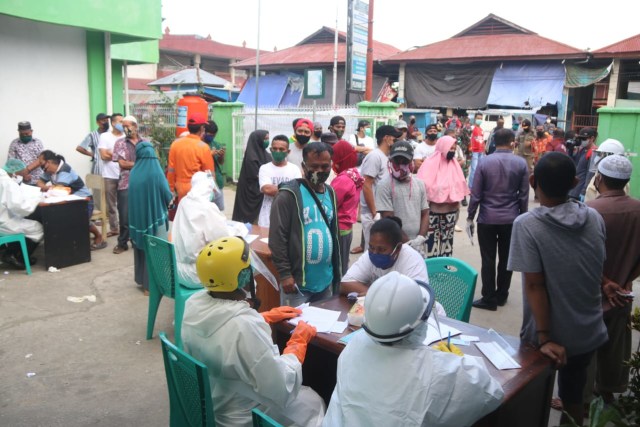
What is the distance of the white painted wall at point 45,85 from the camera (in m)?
8.31

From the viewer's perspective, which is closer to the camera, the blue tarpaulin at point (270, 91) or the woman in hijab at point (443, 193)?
the woman in hijab at point (443, 193)

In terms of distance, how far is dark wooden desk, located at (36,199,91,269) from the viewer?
635 centimetres

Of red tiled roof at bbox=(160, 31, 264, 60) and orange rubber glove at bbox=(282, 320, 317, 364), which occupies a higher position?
red tiled roof at bbox=(160, 31, 264, 60)

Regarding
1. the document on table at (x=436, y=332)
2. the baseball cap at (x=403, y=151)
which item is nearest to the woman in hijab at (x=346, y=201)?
the baseball cap at (x=403, y=151)

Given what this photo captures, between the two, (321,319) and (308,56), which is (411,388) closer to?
(321,319)

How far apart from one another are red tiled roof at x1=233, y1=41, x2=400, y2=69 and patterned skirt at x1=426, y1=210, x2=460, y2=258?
1737cm

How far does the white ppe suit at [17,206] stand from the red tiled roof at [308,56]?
56.5 ft

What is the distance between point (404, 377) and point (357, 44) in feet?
42.6

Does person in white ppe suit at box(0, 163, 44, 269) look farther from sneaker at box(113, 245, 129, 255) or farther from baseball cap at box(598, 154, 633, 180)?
baseball cap at box(598, 154, 633, 180)

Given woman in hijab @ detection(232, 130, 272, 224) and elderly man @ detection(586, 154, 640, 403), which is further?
woman in hijab @ detection(232, 130, 272, 224)

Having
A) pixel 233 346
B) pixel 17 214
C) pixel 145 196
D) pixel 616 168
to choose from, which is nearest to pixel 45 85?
pixel 17 214

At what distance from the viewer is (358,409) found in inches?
74.7

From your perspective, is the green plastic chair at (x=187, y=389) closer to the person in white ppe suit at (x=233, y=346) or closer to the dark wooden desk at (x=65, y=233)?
the person in white ppe suit at (x=233, y=346)

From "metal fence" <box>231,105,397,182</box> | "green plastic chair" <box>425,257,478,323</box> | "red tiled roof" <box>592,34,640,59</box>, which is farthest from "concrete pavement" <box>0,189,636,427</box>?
"red tiled roof" <box>592,34,640,59</box>
